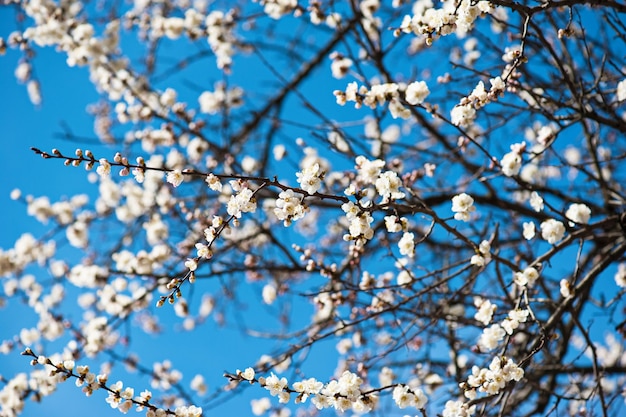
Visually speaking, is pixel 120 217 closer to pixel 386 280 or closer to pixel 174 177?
pixel 386 280

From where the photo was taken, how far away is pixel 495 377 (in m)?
2.47

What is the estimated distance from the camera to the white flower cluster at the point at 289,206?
221cm

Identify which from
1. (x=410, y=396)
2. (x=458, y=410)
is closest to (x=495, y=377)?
(x=458, y=410)

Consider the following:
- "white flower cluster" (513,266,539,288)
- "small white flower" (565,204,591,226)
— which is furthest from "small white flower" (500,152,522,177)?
"white flower cluster" (513,266,539,288)

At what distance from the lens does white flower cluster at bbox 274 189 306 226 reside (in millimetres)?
2211

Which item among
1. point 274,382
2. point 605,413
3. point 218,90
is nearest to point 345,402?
point 274,382

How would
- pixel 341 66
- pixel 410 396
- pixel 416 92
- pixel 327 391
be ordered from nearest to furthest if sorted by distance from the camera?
1. pixel 327 391
2. pixel 410 396
3. pixel 416 92
4. pixel 341 66

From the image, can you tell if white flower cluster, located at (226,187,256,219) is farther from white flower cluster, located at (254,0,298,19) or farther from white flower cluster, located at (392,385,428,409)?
white flower cluster, located at (254,0,298,19)

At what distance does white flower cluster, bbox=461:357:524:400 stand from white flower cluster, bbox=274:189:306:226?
3.39 ft

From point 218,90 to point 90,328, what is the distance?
2.49 meters

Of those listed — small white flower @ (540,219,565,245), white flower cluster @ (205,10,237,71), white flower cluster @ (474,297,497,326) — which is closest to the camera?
white flower cluster @ (474,297,497,326)

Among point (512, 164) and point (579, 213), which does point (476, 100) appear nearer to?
point (512, 164)

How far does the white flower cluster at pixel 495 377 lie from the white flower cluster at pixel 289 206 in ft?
3.39

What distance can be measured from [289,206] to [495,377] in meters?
1.17
